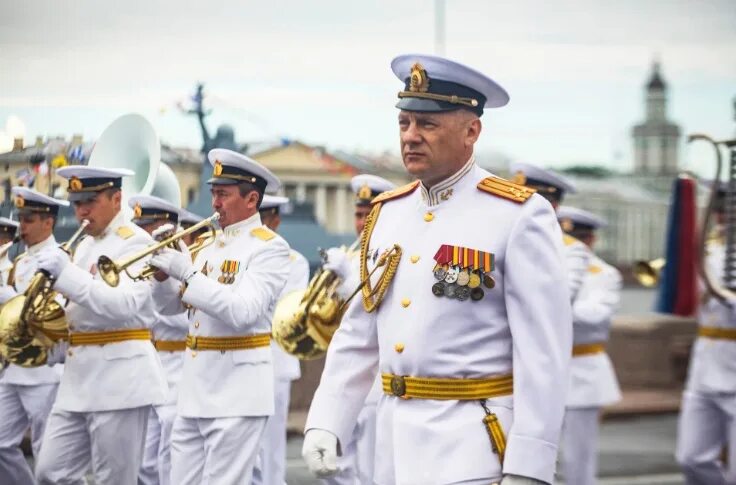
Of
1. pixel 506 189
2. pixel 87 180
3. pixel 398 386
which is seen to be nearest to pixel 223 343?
pixel 87 180

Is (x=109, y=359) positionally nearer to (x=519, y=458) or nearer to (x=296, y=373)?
(x=296, y=373)

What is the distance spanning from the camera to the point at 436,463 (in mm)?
4527

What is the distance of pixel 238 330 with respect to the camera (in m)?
7.32

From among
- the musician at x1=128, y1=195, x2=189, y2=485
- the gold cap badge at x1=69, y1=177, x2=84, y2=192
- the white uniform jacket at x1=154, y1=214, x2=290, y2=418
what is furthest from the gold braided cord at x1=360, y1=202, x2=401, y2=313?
→ the musician at x1=128, y1=195, x2=189, y2=485

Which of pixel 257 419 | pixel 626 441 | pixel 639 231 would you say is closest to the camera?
pixel 257 419

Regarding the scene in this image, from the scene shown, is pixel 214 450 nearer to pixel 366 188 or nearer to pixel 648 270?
pixel 366 188

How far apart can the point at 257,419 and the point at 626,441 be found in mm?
7444

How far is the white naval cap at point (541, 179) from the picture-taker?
9281 millimetres

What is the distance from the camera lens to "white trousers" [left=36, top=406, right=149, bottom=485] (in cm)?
743

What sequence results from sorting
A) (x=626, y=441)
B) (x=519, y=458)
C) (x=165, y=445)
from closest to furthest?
(x=519, y=458) → (x=165, y=445) → (x=626, y=441)

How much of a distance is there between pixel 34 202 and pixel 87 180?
54.7 inches

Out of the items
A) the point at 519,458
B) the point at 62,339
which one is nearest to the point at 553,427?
the point at 519,458

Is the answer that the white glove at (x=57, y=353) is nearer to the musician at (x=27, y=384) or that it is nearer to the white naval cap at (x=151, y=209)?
the musician at (x=27, y=384)

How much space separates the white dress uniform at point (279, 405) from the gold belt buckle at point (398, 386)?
4.77m
